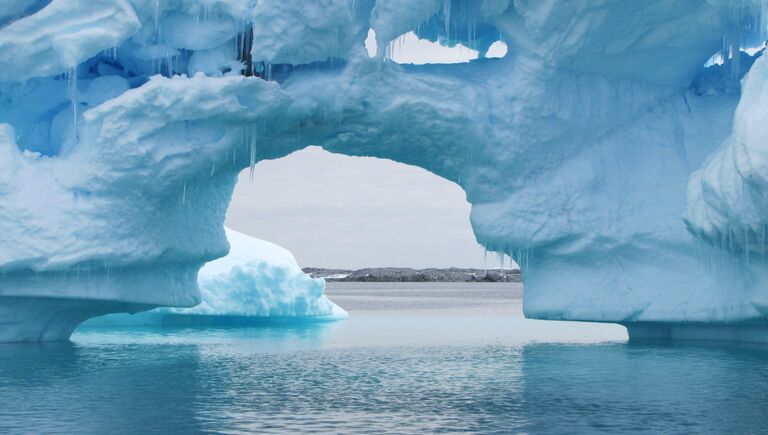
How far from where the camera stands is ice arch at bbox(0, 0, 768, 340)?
14133mm

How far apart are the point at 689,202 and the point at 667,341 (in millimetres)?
4138

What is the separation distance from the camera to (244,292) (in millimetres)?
24219

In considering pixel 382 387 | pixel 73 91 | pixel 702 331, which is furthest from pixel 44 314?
pixel 702 331

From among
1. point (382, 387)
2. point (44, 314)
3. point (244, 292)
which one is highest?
point (244, 292)

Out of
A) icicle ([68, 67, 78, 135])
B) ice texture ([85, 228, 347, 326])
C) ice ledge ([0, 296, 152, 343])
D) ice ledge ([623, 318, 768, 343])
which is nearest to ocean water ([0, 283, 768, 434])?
ice ledge ([0, 296, 152, 343])

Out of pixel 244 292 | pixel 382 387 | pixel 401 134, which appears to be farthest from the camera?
pixel 244 292

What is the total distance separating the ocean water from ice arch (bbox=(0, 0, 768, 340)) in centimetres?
117

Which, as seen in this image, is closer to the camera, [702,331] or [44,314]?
[44,314]

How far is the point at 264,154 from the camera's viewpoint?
16.2 metres

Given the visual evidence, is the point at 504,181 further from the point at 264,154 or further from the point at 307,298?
the point at 307,298

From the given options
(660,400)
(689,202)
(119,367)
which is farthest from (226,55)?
(660,400)

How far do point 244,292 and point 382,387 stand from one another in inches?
537

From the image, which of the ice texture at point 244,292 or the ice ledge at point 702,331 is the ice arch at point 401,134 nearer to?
the ice ledge at point 702,331

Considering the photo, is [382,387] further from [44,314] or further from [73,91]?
[44,314]
